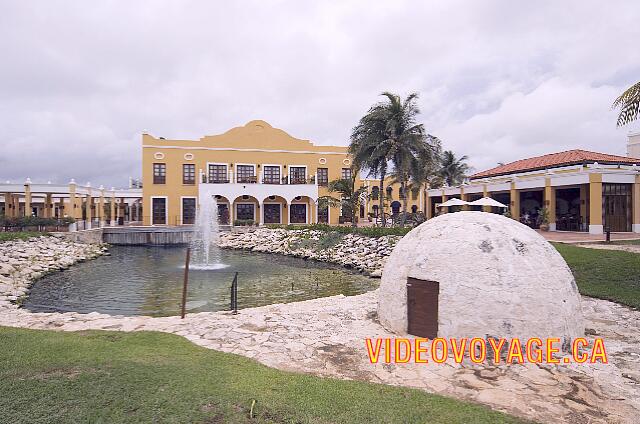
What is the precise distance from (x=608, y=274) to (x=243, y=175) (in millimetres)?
34405

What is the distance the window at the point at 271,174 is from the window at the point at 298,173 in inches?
55.6

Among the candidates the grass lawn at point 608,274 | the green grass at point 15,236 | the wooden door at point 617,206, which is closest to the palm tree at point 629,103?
the grass lawn at point 608,274

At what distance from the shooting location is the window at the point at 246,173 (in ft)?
136

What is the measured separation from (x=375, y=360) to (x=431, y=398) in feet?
4.74

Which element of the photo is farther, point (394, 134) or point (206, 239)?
point (206, 239)

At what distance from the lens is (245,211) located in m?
41.8

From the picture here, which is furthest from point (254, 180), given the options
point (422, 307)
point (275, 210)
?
point (422, 307)

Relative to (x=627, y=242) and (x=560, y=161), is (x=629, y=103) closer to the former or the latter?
(x=627, y=242)

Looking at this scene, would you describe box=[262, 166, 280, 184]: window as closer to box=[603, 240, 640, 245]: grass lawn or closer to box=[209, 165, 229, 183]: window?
box=[209, 165, 229, 183]: window

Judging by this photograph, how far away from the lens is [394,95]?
1000 inches

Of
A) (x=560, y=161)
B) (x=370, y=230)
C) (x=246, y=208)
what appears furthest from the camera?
(x=246, y=208)

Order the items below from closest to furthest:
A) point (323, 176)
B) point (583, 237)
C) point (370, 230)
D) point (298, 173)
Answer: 1. point (583, 237)
2. point (370, 230)
3. point (298, 173)
4. point (323, 176)

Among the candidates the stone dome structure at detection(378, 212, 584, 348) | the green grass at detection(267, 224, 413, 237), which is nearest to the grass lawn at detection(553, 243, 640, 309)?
the stone dome structure at detection(378, 212, 584, 348)

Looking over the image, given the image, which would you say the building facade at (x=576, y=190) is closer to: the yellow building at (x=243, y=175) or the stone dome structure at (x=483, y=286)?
the yellow building at (x=243, y=175)
